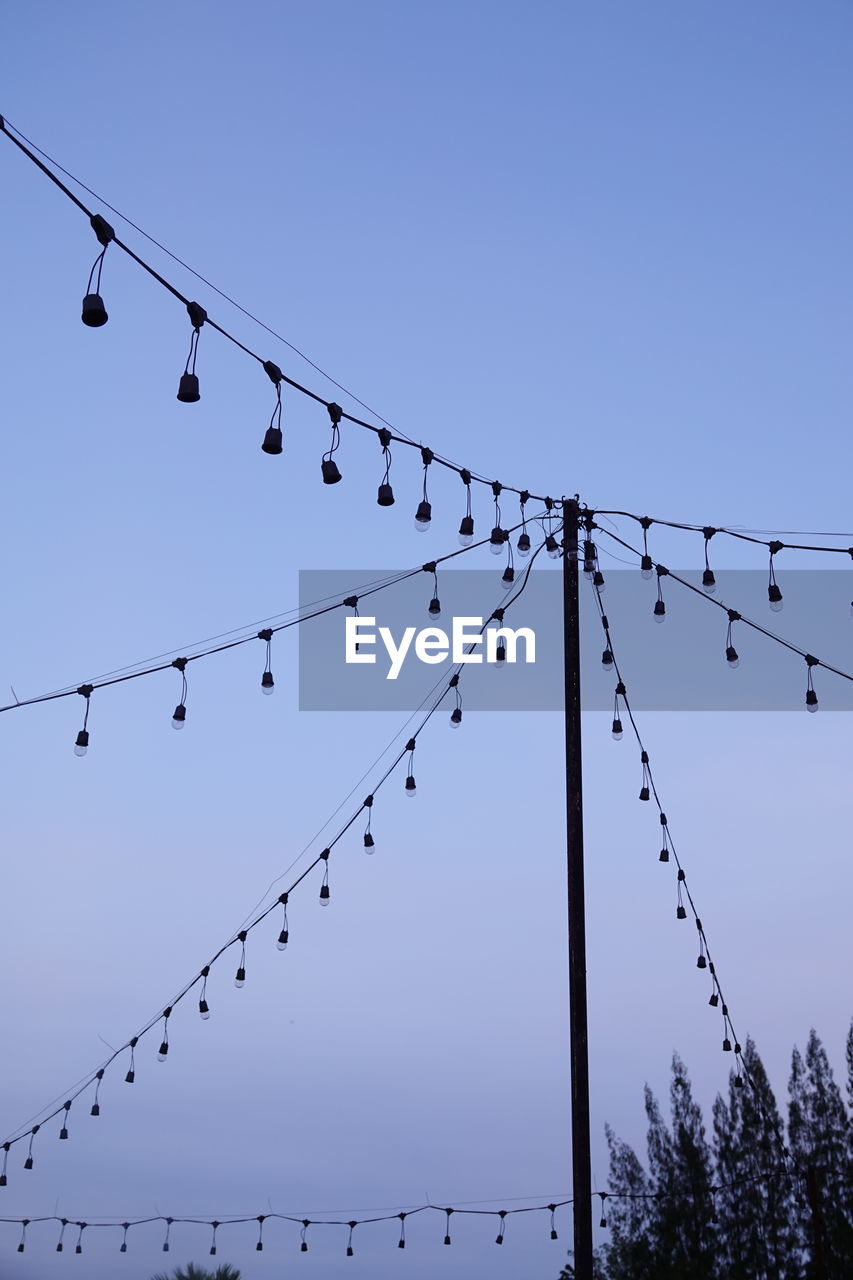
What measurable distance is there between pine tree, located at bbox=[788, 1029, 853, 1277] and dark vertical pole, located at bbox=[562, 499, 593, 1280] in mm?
25051

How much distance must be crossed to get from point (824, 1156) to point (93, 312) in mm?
34156

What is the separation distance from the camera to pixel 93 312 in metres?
5.52

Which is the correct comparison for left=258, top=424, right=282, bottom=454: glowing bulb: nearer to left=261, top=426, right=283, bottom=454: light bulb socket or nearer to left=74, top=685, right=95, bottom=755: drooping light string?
left=261, top=426, right=283, bottom=454: light bulb socket

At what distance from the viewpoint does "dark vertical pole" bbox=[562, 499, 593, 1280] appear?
9.22 meters

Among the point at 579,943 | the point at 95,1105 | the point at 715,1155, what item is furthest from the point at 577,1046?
the point at 715,1155

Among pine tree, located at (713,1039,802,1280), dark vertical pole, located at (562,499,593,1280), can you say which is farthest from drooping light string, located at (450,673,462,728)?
pine tree, located at (713,1039,802,1280)

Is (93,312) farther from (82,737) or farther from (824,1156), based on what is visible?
(824,1156)

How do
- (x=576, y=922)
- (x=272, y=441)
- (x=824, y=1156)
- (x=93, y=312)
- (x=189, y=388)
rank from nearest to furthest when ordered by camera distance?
1. (x=93, y=312)
2. (x=189, y=388)
3. (x=272, y=441)
4. (x=576, y=922)
5. (x=824, y=1156)

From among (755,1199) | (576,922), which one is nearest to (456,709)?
(576,922)

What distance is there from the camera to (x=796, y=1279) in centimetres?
3259

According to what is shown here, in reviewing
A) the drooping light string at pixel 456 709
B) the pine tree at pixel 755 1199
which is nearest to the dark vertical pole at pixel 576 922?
the drooping light string at pixel 456 709

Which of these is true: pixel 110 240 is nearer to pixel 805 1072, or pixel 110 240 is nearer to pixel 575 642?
pixel 575 642

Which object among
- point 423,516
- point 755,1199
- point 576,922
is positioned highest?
point 423,516

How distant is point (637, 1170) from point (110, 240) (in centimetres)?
3871
